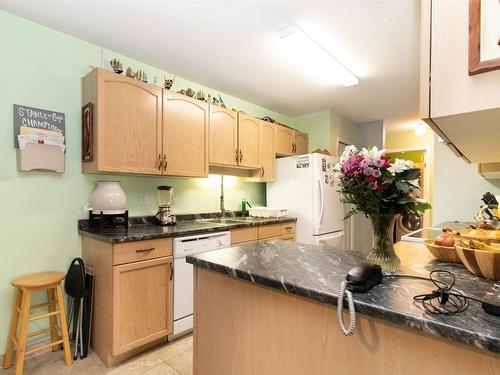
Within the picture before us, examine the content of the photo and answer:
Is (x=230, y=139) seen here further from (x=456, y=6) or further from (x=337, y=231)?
(x=456, y=6)

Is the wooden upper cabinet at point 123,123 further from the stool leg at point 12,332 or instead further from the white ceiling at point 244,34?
the stool leg at point 12,332

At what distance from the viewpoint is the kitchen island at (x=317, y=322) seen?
599mm

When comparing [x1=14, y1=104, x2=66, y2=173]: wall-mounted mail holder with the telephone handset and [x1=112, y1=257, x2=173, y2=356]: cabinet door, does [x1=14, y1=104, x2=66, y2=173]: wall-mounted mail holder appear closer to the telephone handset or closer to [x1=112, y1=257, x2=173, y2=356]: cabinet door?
[x1=112, y1=257, x2=173, y2=356]: cabinet door

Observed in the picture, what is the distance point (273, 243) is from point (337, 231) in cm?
248

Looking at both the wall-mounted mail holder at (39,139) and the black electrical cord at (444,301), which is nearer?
the black electrical cord at (444,301)

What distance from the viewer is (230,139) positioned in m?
3.09

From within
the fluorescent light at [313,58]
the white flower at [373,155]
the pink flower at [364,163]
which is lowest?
the pink flower at [364,163]

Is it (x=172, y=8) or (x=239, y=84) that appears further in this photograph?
(x=239, y=84)

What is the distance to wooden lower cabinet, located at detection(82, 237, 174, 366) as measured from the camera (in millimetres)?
1871

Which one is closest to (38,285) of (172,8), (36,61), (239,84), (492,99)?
(36,61)

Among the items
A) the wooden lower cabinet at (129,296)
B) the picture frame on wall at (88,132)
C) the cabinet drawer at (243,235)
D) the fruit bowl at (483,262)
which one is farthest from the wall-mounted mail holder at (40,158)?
the fruit bowl at (483,262)

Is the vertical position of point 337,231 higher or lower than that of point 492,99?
lower

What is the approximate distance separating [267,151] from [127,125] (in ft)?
5.88

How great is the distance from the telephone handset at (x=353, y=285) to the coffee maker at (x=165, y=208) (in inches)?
83.4
